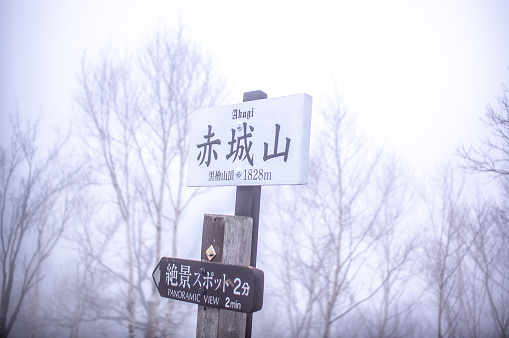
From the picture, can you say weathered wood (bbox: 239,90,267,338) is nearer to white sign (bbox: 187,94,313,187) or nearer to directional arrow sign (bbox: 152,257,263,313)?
white sign (bbox: 187,94,313,187)

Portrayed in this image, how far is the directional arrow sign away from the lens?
1.60 m

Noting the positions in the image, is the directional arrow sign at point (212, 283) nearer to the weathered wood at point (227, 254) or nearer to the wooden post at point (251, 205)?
the weathered wood at point (227, 254)

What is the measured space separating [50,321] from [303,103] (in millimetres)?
8785

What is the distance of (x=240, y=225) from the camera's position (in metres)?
1.76

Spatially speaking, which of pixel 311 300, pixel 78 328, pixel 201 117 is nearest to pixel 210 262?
pixel 201 117

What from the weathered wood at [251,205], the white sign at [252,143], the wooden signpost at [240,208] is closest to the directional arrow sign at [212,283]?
the wooden signpost at [240,208]

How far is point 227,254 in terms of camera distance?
174cm

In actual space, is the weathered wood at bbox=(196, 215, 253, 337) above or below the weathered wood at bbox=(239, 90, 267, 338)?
below

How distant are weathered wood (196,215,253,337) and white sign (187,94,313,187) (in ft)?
0.63

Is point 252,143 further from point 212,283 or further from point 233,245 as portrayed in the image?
point 212,283

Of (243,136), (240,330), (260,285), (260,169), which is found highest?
(243,136)

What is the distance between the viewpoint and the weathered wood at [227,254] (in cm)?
170

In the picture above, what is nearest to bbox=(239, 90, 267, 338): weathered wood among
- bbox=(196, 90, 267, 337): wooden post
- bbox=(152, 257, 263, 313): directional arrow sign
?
bbox=(196, 90, 267, 337): wooden post

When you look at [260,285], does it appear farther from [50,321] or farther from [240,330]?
[50,321]
